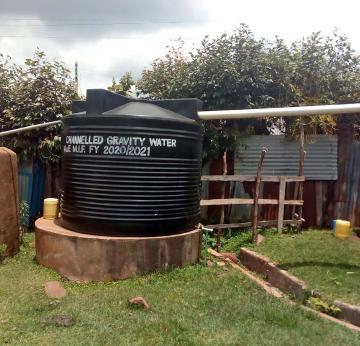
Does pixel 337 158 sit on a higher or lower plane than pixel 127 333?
higher

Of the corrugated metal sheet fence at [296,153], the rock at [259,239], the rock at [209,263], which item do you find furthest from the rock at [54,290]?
the corrugated metal sheet fence at [296,153]

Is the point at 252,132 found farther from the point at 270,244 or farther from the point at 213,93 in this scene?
the point at 270,244

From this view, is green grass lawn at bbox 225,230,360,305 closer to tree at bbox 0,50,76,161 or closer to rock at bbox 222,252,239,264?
rock at bbox 222,252,239,264

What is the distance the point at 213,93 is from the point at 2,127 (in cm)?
457

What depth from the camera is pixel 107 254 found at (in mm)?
6312

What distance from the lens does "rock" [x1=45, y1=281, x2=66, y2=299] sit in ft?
18.8

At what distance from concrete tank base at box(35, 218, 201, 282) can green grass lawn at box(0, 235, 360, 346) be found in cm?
15

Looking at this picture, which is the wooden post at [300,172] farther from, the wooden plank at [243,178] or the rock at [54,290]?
the rock at [54,290]

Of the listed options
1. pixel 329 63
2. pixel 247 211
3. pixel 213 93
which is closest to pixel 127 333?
pixel 247 211

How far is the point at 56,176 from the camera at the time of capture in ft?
33.6

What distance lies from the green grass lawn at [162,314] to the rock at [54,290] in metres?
0.08

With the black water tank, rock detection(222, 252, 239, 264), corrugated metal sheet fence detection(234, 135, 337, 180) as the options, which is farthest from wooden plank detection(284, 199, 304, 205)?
the black water tank

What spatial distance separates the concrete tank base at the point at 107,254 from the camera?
632cm

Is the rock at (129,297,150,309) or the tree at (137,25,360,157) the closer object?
the rock at (129,297,150,309)
